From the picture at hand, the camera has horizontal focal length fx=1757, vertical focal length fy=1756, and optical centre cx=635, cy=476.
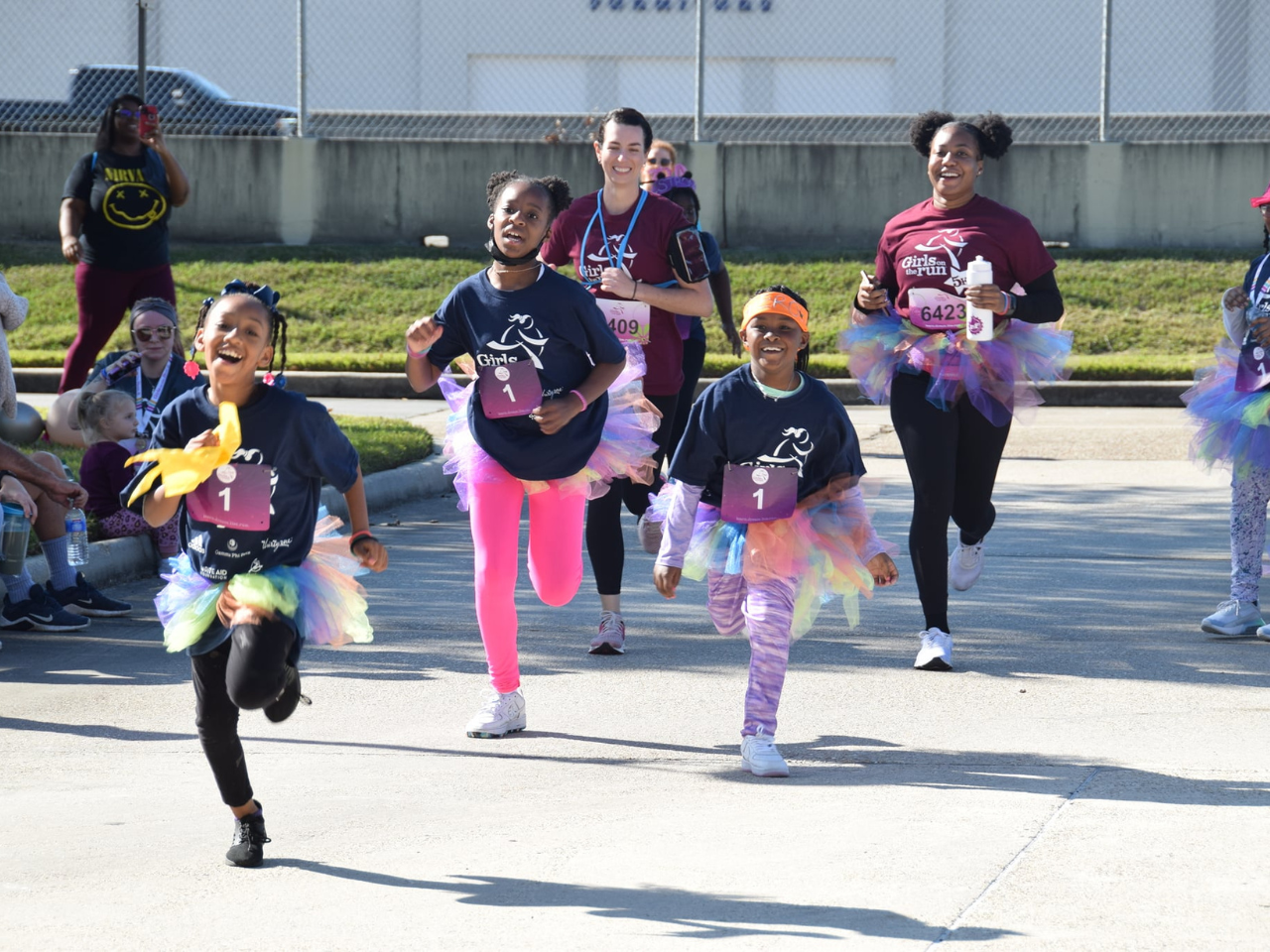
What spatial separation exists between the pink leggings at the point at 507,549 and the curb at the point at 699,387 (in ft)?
32.4

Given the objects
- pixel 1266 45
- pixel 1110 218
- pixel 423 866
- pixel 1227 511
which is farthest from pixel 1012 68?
pixel 423 866

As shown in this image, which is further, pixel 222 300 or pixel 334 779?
pixel 334 779

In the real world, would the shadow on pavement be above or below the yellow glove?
below

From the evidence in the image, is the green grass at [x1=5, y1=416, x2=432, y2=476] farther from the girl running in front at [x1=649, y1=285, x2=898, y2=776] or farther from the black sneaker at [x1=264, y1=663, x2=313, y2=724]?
the black sneaker at [x1=264, y1=663, x2=313, y2=724]

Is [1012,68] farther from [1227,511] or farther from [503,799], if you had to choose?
[503,799]

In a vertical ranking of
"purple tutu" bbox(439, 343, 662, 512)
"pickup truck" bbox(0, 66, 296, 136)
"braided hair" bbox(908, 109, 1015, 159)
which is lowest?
"purple tutu" bbox(439, 343, 662, 512)

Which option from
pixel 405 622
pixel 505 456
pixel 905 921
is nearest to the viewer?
pixel 905 921

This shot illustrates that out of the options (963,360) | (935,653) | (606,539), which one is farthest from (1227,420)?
(606,539)

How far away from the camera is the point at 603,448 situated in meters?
6.03

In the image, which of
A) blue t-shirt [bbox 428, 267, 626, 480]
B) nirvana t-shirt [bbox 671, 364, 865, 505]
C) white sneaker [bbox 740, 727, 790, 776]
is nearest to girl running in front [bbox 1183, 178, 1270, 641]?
nirvana t-shirt [bbox 671, 364, 865, 505]

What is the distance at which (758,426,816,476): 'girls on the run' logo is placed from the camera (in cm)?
556

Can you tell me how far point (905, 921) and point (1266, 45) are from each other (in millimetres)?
24398

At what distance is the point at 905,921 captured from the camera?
3926 mm

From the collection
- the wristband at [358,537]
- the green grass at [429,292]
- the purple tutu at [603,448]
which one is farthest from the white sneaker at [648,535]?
the green grass at [429,292]
